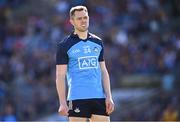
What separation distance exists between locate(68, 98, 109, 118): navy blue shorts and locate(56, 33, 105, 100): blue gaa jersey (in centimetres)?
6

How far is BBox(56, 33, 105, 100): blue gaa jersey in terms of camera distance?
9375 mm

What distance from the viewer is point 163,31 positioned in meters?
21.2

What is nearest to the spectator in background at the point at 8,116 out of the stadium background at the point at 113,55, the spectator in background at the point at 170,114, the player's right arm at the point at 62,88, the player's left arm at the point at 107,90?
the stadium background at the point at 113,55

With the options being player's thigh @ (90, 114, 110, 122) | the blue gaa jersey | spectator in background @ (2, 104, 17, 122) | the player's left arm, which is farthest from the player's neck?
spectator in background @ (2, 104, 17, 122)

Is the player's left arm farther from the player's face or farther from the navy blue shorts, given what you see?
the player's face

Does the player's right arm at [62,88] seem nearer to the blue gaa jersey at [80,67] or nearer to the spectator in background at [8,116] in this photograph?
the blue gaa jersey at [80,67]

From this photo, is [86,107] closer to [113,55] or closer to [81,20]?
[81,20]

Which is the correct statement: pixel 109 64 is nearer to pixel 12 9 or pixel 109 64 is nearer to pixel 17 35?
pixel 17 35

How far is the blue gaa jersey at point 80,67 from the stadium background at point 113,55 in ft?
26.6

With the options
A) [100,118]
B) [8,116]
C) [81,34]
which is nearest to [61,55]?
[81,34]

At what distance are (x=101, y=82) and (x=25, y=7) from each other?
15.4m

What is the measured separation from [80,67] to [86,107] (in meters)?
0.51

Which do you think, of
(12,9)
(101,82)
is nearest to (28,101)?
(12,9)

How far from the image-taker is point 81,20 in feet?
30.7
